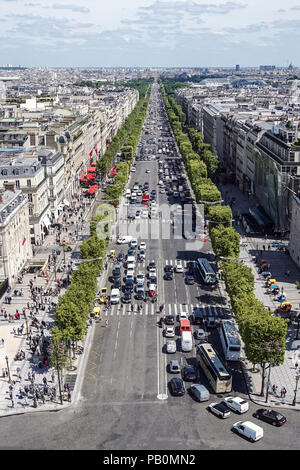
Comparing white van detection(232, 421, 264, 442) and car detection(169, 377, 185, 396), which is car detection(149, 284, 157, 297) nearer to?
car detection(169, 377, 185, 396)

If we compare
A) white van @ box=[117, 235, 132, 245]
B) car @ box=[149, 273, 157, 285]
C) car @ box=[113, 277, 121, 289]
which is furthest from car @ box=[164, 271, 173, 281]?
white van @ box=[117, 235, 132, 245]

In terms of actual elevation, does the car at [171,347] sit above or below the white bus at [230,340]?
below

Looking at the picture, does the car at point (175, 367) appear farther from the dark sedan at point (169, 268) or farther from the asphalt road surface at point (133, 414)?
the dark sedan at point (169, 268)

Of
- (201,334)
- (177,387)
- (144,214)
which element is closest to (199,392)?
(177,387)

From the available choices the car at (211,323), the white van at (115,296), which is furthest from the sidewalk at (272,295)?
the white van at (115,296)

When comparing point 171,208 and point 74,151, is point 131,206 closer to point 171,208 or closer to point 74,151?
point 171,208

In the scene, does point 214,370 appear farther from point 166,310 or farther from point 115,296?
point 115,296
